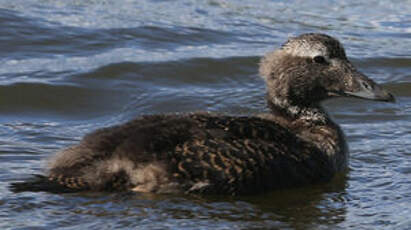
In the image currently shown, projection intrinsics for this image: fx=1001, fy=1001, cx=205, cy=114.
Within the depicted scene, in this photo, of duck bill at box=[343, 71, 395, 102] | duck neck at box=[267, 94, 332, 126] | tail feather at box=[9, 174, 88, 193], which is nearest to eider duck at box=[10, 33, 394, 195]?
tail feather at box=[9, 174, 88, 193]

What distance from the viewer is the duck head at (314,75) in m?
8.05

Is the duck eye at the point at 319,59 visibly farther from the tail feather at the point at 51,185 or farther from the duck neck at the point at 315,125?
the tail feather at the point at 51,185

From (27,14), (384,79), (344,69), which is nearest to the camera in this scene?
(344,69)

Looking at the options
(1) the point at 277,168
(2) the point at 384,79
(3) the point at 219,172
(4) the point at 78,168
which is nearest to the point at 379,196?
(1) the point at 277,168

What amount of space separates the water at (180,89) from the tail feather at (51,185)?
0.07m

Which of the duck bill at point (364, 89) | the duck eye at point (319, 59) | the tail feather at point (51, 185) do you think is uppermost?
the duck eye at point (319, 59)

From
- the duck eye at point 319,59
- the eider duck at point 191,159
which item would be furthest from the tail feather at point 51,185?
the duck eye at point 319,59

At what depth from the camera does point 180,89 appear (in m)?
10.9

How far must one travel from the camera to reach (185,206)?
7016mm

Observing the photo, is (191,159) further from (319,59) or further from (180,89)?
(180,89)

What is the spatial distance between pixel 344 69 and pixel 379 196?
1.14 metres

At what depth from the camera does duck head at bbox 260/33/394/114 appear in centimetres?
805

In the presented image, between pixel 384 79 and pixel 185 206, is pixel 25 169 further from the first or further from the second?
pixel 384 79

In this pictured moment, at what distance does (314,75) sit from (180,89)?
10.0 feet
